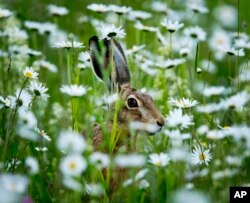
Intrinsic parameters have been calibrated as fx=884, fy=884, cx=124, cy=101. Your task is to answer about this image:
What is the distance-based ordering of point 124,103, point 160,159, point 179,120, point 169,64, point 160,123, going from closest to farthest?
point 160,159
point 179,120
point 160,123
point 124,103
point 169,64

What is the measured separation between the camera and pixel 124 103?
5.45 metres

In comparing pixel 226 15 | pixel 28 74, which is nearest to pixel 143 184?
pixel 28 74

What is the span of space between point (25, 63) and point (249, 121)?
6.75 ft

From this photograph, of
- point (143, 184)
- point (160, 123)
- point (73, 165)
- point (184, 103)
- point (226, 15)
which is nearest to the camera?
point (73, 165)

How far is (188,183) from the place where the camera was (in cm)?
452

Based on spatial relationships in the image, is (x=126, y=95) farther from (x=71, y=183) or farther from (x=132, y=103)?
(x=71, y=183)

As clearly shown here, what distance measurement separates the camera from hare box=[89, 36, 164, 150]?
17.2 ft

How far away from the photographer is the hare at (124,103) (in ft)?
17.2

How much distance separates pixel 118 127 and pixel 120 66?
490mm

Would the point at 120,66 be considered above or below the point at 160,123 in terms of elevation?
above

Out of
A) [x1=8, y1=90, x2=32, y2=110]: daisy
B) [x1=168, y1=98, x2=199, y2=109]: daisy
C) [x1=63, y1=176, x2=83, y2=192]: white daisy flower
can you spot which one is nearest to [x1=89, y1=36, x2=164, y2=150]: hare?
[x1=168, y1=98, x2=199, y2=109]: daisy

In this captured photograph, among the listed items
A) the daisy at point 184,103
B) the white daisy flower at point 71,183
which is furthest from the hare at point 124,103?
the white daisy flower at point 71,183

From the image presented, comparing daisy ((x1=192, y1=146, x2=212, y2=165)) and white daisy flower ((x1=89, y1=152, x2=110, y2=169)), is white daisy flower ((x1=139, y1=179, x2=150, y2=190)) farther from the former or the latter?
daisy ((x1=192, y1=146, x2=212, y2=165))

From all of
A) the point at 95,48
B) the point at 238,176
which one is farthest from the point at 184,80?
the point at 238,176
